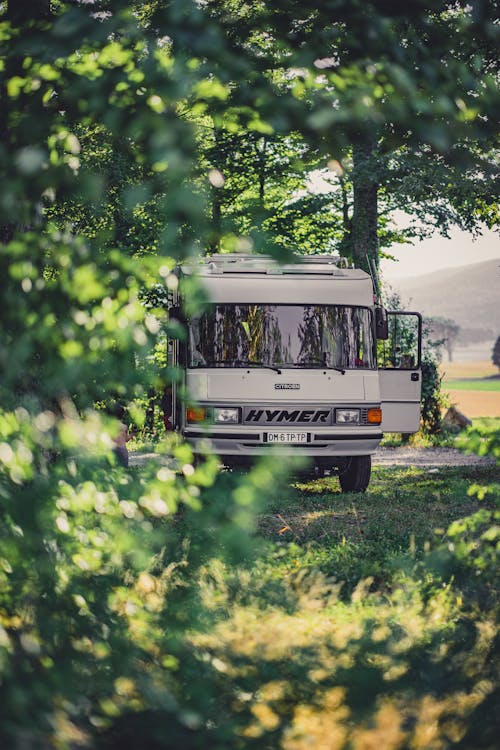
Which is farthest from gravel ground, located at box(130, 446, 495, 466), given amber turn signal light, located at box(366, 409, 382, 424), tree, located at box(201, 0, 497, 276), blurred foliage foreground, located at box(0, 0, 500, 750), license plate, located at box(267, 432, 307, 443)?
tree, located at box(201, 0, 497, 276)

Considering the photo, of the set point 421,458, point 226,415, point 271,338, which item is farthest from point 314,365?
point 421,458

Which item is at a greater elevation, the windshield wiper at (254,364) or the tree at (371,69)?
the tree at (371,69)

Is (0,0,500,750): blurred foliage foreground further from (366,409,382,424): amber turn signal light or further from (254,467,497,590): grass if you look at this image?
(366,409,382,424): amber turn signal light

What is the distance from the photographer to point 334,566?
6.83 meters

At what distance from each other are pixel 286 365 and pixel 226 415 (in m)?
0.96

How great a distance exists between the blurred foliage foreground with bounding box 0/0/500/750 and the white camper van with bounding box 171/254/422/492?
6.97m

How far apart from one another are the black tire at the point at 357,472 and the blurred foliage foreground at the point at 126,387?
25.1 feet

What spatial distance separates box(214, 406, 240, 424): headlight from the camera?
1098cm

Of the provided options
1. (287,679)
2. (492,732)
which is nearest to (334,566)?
(287,679)

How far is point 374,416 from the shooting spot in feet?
37.4

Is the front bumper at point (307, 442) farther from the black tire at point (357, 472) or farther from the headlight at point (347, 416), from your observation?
the black tire at point (357, 472)

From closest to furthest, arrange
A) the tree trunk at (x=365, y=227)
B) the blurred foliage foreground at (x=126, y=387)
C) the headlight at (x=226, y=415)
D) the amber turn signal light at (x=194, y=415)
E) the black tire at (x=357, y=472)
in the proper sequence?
the blurred foliage foreground at (x=126, y=387) < the amber turn signal light at (x=194, y=415) < the headlight at (x=226, y=415) < the black tire at (x=357, y=472) < the tree trunk at (x=365, y=227)

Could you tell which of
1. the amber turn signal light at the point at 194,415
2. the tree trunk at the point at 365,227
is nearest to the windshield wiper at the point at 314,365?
the amber turn signal light at the point at 194,415

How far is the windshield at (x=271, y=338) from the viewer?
36.7 feet
